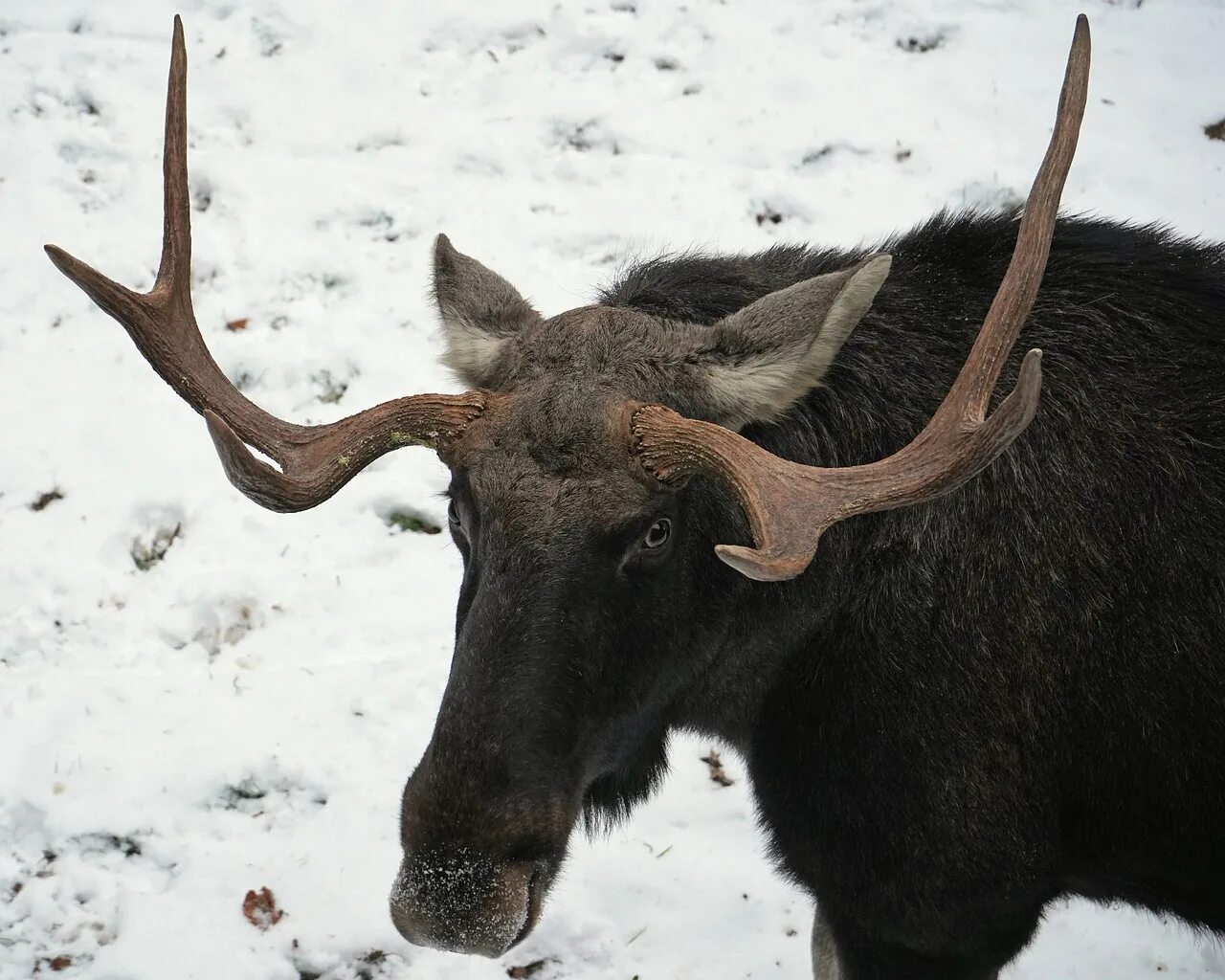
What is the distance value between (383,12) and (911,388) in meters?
6.53

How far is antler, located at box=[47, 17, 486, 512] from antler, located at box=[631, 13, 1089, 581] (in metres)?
0.81

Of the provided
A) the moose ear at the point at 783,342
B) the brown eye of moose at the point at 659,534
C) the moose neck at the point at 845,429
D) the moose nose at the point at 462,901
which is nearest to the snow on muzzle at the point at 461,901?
the moose nose at the point at 462,901

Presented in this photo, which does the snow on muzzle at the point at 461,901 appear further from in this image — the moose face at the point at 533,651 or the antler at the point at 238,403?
the antler at the point at 238,403

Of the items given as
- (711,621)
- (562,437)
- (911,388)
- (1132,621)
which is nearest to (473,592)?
(562,437)

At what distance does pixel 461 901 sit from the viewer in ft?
9.53

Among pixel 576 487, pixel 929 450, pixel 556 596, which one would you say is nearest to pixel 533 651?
pixel 556 596

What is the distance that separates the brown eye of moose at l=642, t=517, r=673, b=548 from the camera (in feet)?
10.8

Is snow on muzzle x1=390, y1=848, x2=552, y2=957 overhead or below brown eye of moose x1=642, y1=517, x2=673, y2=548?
below

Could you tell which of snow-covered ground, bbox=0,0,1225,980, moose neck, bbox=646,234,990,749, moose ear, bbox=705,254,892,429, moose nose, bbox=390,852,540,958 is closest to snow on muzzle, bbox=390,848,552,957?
moose nose, bbox=390,852,540,958

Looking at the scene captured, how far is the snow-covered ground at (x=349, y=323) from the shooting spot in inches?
198

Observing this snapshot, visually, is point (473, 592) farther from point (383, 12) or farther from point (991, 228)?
point (383, 12)

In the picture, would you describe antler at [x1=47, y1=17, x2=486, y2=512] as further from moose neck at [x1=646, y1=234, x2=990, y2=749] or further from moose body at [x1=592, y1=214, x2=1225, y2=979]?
moose neck at [x1=646, y1=234, x2=990, y2=749]

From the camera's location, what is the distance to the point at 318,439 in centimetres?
348

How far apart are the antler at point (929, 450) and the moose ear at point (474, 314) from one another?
3.25 ft
